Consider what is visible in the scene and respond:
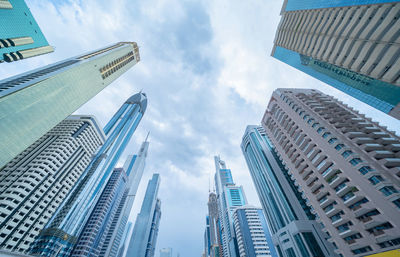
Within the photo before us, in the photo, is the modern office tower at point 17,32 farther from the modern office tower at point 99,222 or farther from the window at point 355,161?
the modern office tower at point 99,222

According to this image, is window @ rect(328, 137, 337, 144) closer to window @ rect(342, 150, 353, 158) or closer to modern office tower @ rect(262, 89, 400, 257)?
modern office tower @ rect(262, 89, 400, 257)

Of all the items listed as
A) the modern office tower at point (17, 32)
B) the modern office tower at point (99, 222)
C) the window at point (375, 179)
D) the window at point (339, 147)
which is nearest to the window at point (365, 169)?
the window at point (375, 179)

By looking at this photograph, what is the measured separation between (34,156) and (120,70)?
7616 cm

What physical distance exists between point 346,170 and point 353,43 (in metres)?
28.7

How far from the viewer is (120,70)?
12206 cm

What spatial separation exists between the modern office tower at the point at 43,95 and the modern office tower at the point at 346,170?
329 feet

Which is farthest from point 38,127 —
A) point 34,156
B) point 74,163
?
point 74,163

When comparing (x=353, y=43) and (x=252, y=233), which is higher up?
(x=353, y=43)

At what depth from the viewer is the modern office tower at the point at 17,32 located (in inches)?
2366

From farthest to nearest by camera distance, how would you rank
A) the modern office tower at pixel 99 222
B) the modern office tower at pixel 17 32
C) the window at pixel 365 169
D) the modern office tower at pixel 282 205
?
the modern office tower at pixel 99 222 → the modern office tower at pixel 17 32 → the modern office tower at pixel 282 205 → the window at pixel 365 169

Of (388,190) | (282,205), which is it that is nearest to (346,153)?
(388,190)

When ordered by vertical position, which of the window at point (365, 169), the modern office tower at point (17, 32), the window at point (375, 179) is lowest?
the window at point (375, 179)

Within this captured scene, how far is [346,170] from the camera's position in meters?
31.1

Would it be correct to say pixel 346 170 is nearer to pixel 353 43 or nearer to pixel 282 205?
pixel 353 43
